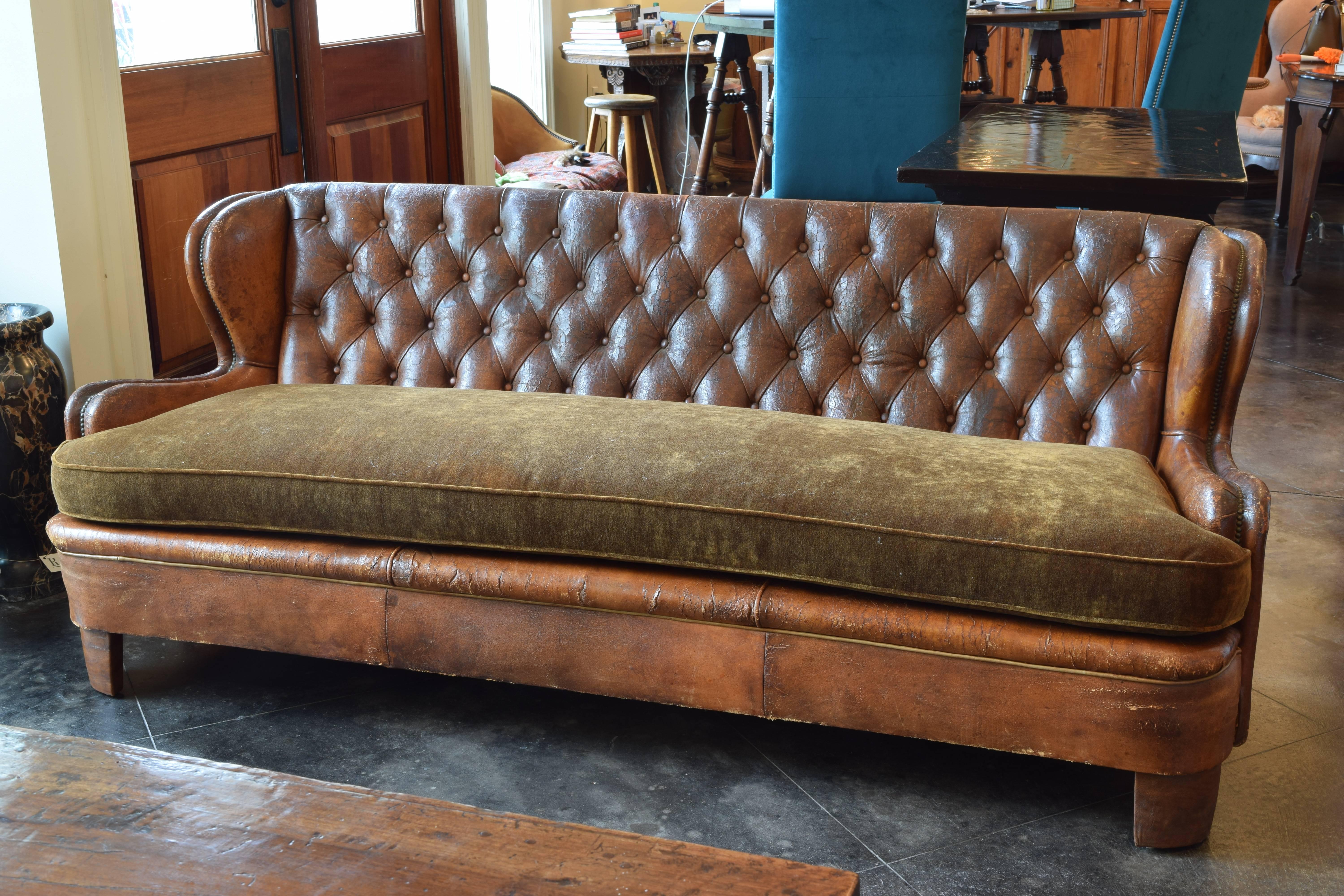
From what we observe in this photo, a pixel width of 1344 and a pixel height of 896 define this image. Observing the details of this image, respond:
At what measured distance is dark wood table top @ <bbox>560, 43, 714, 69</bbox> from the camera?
542 cm

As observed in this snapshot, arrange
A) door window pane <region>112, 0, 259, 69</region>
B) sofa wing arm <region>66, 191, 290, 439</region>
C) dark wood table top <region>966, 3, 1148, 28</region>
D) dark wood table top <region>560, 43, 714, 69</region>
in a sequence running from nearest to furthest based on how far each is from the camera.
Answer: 1. sofa wing arm <region>66, 191, 290, 439</region>
2. door window pane <region>112, 0, 259, 69</region>
3. dark wood table top <region>966, 3, 1148, 28</region>
4. dark wood table top <region>560, 43, 714, 69</region>

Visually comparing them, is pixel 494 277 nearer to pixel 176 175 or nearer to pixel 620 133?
pixel 176 175

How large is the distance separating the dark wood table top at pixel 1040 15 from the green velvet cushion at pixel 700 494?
3.07 m

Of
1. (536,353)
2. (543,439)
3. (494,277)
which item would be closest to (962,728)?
(543,439)

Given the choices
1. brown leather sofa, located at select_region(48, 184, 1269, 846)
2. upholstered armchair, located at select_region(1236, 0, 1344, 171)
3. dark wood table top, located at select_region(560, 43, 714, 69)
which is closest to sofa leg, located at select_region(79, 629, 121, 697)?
brown leather sofa, located at select_region(48, 184, 1269, 846)

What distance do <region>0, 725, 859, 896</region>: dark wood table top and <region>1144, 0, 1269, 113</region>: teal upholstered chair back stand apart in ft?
9.41

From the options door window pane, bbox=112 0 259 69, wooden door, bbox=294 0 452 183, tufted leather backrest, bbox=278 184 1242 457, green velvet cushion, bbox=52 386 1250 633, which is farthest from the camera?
wooden door, bbox=294 0 452 183

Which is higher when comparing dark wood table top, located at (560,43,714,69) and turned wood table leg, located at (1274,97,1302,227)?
dark wood table top, located at (560,43,714,69)

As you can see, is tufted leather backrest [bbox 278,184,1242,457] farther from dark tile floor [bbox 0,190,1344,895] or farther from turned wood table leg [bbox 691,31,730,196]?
turned wood table leg [bbox 691,31,730,196]

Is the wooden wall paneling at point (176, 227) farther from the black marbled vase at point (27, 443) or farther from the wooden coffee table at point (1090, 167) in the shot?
the wooden coffee table at point (1090, 167)

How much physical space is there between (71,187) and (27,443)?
552 millimetres

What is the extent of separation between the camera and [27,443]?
237 centimetres

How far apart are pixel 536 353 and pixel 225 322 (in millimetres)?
615

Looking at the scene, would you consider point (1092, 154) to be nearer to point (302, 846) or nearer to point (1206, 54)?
point (1206, 54)
